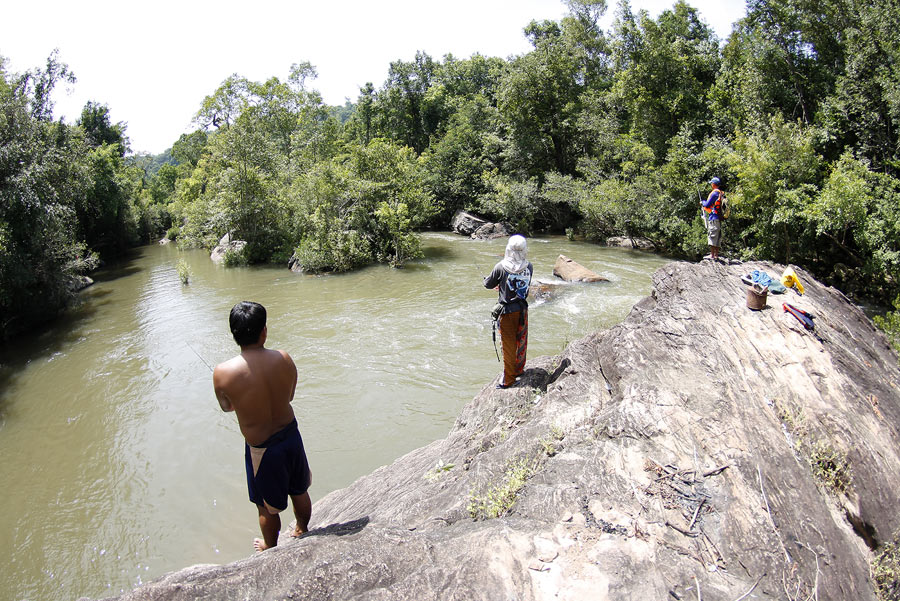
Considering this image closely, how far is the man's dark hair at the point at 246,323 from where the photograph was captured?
314 cm

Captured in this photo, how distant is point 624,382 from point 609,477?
128 centimetres

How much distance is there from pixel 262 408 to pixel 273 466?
0.41 meters

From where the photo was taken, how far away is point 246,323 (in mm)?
3156

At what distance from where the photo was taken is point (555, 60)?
26859 millimetres

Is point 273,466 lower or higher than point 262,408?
lower

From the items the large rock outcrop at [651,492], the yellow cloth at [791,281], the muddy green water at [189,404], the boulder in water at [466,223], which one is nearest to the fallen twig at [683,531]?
the large rock outcrop at [651,492]

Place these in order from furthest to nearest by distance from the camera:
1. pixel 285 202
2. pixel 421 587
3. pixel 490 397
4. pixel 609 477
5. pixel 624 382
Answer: pixel 285 202 < pixel 490 397 < pixel 624 382 < pixel 609 477 < pixel 421 587

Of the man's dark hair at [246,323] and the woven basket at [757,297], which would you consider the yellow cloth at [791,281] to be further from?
the man's dark hair at [246,323]

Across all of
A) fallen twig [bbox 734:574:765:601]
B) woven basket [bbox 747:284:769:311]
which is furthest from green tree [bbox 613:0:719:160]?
fallen twig [bbox 734:574:765:601]

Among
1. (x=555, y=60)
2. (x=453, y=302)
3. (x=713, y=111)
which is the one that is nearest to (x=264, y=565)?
(x=453, y=302)

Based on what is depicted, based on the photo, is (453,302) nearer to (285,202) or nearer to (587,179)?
(285,202)

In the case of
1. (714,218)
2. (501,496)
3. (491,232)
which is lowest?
(491,232)

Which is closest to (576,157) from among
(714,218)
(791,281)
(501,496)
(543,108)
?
(543,108)

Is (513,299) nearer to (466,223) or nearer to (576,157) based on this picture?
(466,223)
